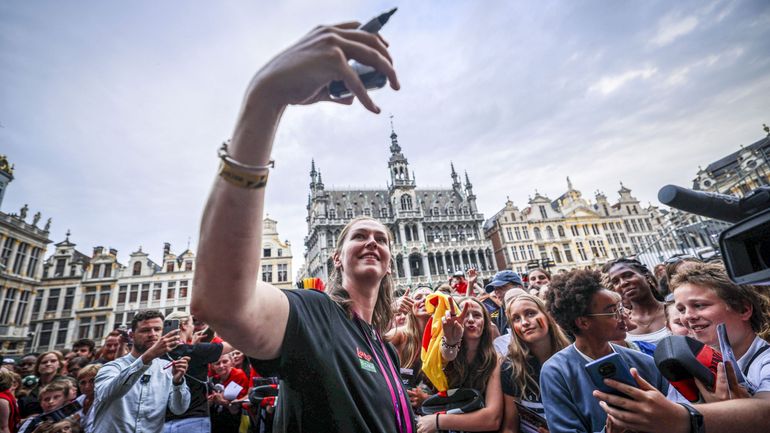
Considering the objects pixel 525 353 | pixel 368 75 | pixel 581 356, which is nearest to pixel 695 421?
pixel 581 356

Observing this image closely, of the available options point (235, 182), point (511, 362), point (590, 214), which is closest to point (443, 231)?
point (590, 214)

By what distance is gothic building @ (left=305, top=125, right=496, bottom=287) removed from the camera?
3866cm

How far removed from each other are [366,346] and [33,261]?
3910 cm

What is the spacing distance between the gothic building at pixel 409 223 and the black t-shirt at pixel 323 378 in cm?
3504

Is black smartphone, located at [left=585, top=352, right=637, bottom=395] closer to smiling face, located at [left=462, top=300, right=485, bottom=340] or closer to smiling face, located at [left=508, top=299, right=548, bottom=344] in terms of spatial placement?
smiling face, located at [left=508, top=299, right=548, bottom=344]

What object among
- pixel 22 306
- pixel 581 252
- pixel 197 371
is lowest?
pixel 197 371

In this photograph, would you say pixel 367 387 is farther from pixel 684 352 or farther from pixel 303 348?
pixel 684 352

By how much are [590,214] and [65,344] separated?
201 feet

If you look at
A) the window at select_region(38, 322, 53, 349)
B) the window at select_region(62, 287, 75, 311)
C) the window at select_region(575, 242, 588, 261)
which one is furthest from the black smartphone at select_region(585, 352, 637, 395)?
the window at select_region(575, 242, 588, 261)

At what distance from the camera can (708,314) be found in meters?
2.48

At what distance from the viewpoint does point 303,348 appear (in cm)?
117

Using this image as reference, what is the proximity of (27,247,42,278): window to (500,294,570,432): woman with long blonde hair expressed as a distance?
38576mm

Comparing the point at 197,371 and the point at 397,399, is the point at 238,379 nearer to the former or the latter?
the point at 197,371

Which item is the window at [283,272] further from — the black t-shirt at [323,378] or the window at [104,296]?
the black t-shirt at [323,378]
